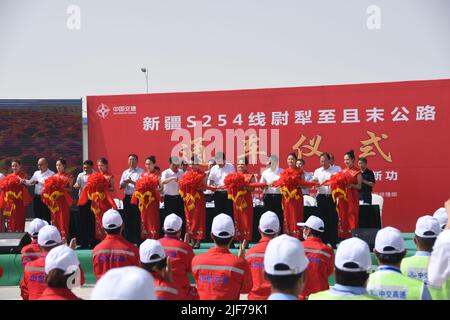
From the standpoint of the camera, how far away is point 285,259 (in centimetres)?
312

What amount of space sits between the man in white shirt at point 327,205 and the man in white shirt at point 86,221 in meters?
3.65

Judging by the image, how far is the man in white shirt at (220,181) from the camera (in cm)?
1073

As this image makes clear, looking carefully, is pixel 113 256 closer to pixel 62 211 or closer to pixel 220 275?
pixel 220 275

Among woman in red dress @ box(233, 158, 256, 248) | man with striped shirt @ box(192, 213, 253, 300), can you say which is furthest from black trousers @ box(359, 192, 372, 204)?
man with striped shirt @ box(192, 213, 253, 300)

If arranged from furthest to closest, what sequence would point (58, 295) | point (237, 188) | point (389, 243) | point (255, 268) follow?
1. point (237, 188)
2. point (255, 268)
3. point (389, 243)
4. point (58, 295)

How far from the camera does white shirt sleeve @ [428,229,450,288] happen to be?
13.7ft

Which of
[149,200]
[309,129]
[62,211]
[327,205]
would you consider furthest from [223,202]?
[309,129]

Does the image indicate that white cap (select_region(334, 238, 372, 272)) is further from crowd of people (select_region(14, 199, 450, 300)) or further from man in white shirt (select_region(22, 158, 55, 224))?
man in white shirt (select_region(22, 158, 55, 224))

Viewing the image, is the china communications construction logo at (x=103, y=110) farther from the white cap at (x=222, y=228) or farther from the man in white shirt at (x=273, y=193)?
the white cap at (x=222, y=228)

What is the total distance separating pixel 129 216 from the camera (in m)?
10.8

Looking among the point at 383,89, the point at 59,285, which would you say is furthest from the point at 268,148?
the point at 59,285

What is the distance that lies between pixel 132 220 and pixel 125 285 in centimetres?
850

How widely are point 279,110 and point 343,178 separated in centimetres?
→ 417
